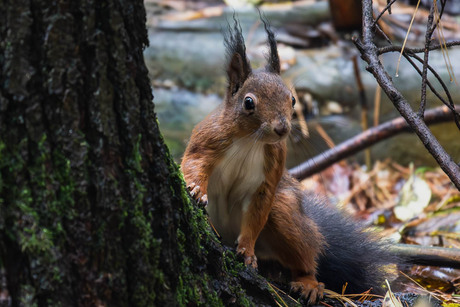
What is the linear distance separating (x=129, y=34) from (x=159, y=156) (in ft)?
1.01

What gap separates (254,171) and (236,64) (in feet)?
1.46

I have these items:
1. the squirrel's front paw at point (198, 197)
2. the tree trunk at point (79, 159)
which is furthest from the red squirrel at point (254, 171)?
the tree trunk at point (79, 159)

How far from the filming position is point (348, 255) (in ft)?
8.04

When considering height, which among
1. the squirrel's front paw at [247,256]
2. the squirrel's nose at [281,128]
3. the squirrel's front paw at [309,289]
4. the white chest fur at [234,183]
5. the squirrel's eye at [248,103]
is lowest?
the squirrel's front paw at [309,289]

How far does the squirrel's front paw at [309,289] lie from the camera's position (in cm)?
190

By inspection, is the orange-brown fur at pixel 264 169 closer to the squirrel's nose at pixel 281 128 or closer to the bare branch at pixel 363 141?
the squirrel's nose at pixel 281 128

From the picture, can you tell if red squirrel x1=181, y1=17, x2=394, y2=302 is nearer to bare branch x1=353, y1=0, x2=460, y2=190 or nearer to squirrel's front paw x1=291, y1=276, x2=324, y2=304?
squirrel's front paw x1=291, y1=276, x2=324, y2=304

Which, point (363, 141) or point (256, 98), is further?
point (363, 141)

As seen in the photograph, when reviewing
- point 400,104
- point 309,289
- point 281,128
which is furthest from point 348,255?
point 400,104

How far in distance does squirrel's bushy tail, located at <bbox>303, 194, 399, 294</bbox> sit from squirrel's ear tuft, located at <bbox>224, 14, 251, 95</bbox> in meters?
0.70

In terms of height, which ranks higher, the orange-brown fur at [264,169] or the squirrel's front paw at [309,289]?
the orange-brown fur at [264,169]

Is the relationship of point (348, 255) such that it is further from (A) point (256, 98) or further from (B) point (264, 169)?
(A) point (256, 98)

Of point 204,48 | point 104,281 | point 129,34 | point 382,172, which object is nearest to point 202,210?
point 104,281

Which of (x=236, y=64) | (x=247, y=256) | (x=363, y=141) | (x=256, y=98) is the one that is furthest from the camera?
(x=363, y=141)
